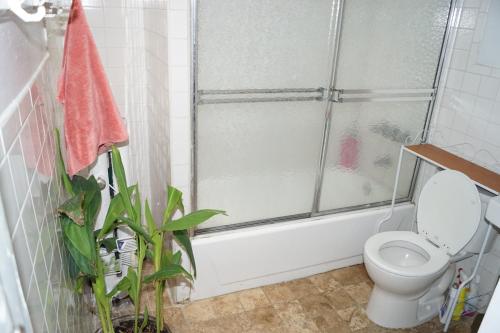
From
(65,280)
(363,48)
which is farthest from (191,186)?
(363,48)

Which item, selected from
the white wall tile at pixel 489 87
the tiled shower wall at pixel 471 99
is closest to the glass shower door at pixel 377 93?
the tiled shower wall at pixel 471 99

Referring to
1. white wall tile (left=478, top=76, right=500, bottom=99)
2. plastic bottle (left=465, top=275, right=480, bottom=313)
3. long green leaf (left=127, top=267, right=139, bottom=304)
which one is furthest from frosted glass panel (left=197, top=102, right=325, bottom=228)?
plastic bottle (left=465, top=275, right=480, bottom=313)

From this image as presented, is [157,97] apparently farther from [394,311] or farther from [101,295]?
[394,311]

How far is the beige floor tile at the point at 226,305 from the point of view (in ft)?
7.32

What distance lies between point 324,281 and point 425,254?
2.12ft

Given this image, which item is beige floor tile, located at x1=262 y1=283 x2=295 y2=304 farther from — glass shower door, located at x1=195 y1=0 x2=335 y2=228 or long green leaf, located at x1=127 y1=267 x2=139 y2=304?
long green leaf, located at x1=127 y1=267 x2=139 y2=304

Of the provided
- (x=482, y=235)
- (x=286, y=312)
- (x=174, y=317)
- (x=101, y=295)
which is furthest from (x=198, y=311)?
(x=482, y=235)

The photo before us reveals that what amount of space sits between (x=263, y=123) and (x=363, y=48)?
711 millimetres

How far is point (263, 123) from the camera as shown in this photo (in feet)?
7.09

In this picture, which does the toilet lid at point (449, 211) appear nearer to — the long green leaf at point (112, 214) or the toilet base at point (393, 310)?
the toilet base at point (393, 310)

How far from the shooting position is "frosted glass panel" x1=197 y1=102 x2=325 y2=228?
208 centimetres

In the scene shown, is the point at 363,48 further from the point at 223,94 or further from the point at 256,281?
the point at 256,281

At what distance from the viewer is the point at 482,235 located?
2.09m

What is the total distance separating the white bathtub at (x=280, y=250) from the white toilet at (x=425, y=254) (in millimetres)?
321
